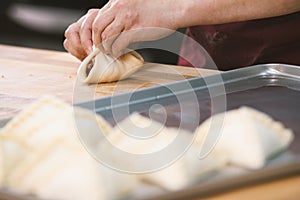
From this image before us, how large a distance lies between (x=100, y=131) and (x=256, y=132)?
173 mm

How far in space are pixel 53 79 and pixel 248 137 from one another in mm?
610

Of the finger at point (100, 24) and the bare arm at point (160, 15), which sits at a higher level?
the bare arm at point (160, 15)

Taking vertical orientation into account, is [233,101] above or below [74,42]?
above

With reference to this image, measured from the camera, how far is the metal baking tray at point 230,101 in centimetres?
65

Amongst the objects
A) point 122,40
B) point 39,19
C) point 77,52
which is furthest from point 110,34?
point 39,19

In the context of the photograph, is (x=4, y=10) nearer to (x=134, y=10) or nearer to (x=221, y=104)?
(x=134, y=10)

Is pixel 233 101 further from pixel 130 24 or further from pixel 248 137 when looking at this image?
pixel 130 24

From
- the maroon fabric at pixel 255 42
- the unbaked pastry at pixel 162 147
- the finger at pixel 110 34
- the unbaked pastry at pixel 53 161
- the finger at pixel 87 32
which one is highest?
the maroon fabric at pixel 255 42

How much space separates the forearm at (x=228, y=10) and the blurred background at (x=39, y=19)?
4.29 ft

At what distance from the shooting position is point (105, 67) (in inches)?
47.7

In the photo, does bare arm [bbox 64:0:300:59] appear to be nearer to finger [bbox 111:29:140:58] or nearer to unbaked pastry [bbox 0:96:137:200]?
finger [bbox 111:29:140:58]

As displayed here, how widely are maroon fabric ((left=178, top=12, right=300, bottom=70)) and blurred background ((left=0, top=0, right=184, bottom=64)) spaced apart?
1.17 metres

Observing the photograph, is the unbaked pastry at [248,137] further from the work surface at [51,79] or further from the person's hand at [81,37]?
the person's hand at [81,37]

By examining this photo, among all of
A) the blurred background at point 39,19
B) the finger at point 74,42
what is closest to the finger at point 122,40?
the finger at point 74,42
